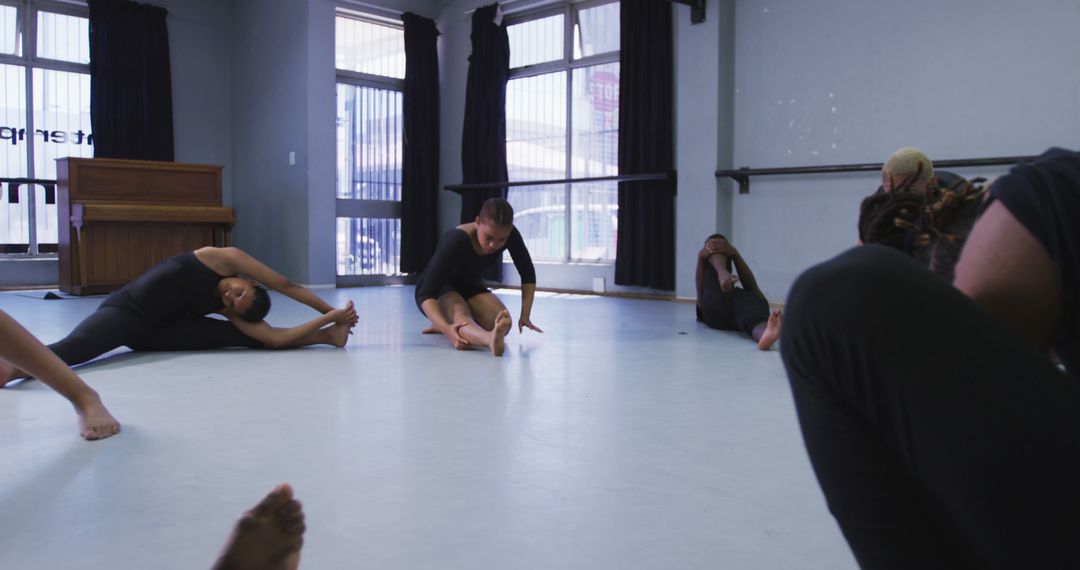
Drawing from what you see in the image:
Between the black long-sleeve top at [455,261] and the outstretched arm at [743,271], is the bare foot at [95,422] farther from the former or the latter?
the outstretched arm at [743,271]

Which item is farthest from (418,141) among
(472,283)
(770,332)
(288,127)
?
(770,332)

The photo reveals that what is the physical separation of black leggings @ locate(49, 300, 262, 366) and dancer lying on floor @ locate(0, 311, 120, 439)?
1112 millimetres

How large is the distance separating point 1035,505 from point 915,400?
0.12m

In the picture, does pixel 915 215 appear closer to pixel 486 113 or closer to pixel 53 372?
pixel 53 372

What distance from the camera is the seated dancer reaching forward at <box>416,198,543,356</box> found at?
372 cm

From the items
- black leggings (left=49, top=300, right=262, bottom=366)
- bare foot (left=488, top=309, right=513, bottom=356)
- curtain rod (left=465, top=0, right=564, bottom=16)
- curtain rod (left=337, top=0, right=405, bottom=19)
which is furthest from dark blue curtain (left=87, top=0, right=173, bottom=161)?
bare foot (left=488, top=309, right=513, bottom=356)

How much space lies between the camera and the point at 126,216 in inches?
274

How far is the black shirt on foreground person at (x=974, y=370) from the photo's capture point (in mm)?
640

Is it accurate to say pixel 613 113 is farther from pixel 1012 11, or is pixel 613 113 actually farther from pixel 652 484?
pixel 652 484

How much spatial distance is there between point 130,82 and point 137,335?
5.73 m

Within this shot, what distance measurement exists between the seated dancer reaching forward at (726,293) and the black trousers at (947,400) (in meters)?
3.50

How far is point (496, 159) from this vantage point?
8.29m

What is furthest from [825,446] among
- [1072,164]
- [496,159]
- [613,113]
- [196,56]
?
[196,56]

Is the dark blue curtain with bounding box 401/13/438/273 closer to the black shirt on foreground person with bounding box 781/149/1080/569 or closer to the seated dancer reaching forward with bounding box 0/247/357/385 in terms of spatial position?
the seated dancer reaching forward with bounding box 0/247/357/385
